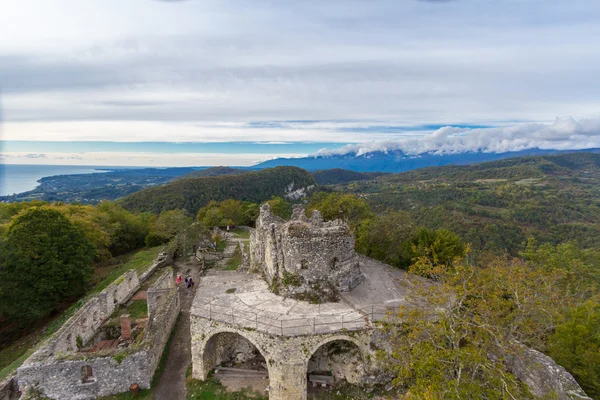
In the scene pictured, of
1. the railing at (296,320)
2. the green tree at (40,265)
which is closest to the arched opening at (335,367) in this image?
the railing at (296,320)

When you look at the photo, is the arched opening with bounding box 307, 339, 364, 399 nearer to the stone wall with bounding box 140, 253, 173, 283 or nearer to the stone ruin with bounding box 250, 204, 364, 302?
the stone ruin with bounding box 250, 204, 364, 302

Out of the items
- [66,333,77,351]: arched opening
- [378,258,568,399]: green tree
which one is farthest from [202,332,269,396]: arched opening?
[66,333,77,351]: arched opening

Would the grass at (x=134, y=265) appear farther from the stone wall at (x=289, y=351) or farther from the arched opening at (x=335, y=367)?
the arched opening at (x=335, y=367)

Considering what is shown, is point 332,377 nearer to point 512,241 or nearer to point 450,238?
point 450,238

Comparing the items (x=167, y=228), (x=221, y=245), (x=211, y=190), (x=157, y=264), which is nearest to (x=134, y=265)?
(x=157, y=264)

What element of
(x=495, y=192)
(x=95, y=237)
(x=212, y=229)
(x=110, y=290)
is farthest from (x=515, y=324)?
(x=495, y=192)

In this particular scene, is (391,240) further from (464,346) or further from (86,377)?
(86,377)

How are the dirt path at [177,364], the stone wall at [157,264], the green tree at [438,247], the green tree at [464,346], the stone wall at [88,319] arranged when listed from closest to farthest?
1. the green tree at [464,346]
2. the dirt path at [177,364]
3. the stone wall at [88,319]
4. the green tree at [438,247]
5. the stone wall at [157,264]
